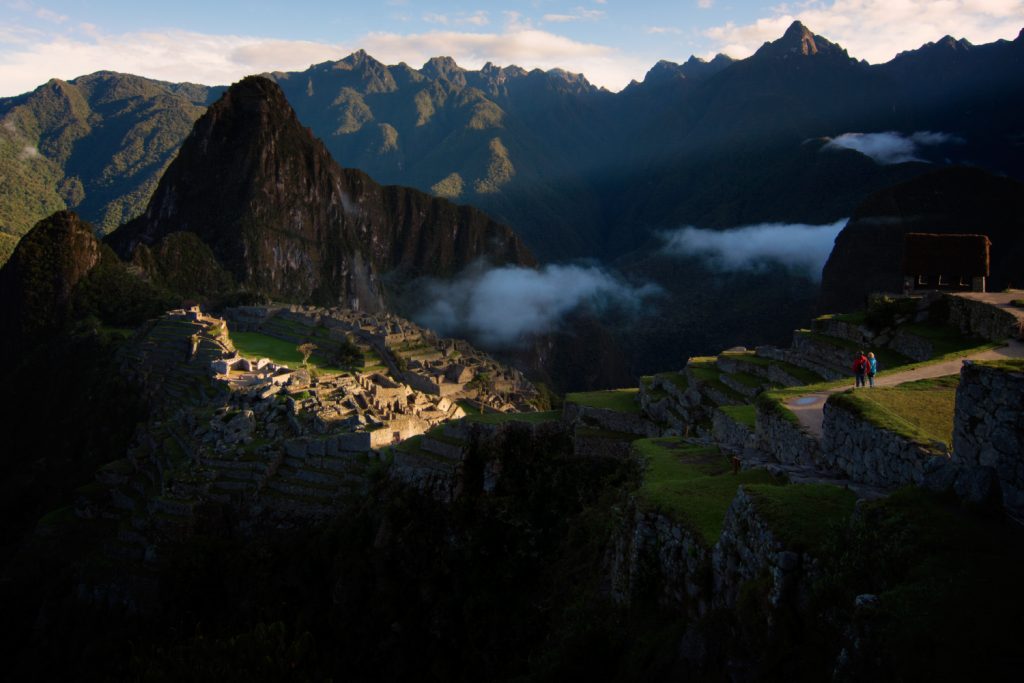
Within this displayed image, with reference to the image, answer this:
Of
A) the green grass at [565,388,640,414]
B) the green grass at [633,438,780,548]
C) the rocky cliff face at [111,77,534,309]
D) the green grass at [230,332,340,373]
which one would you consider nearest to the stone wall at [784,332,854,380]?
the green grass at [565,388,640,414]

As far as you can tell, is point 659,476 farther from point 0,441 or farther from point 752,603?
point 0,441

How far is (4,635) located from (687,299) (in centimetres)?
13710

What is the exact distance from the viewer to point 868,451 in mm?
10812

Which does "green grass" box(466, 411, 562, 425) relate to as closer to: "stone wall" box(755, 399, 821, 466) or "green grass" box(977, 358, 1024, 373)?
"stone wall" box(755, 399, 821, 466)

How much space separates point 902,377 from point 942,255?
43.4 ft

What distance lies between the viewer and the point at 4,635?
2567 cm

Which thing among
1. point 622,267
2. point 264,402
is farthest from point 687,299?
point 264,402

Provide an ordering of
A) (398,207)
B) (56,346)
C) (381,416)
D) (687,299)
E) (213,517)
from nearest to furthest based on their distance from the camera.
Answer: (213,517) → (381,416) → (56,346) → (687,299) → (398,207)

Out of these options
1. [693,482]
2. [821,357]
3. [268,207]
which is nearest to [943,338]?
[821,357]

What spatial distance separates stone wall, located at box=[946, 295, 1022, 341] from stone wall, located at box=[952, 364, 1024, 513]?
987cm

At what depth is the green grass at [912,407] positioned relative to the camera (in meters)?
10.6

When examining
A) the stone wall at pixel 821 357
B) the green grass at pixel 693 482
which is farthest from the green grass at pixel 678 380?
the green grass at pixel 693 482

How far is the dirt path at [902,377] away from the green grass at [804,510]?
Result: 4.50 metres

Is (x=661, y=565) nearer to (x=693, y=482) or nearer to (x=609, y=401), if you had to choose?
(x=693, y=482)
